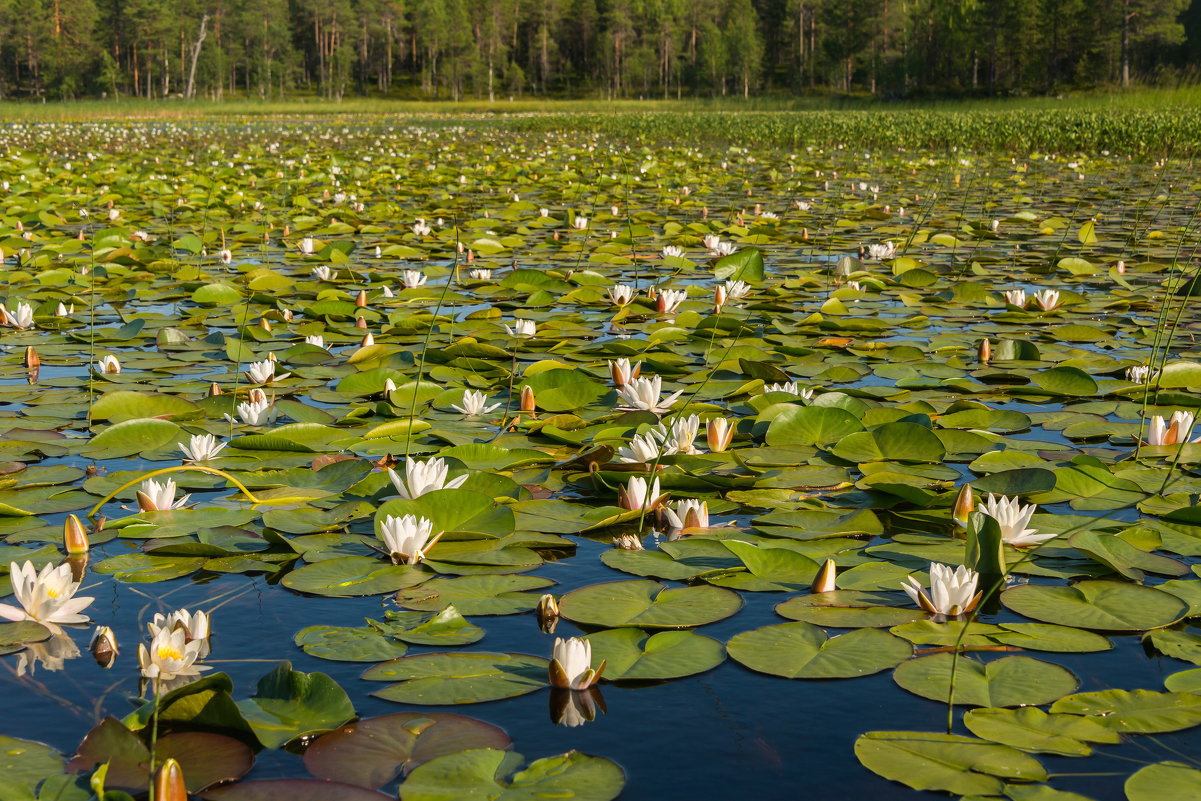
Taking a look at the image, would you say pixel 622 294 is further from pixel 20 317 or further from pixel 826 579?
pixel 826 579

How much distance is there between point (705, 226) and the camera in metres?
8.17

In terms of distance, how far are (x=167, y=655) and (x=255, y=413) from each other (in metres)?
1.63

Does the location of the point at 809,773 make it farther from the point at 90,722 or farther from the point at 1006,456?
the point at 1006,456

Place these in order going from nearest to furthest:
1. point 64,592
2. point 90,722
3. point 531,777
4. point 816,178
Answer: point 531,777, point 90,722, point 64,592, point 816,178

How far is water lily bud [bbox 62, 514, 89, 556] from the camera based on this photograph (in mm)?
2391

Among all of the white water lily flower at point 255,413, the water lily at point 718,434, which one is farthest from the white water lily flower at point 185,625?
the water lily at point 718,434

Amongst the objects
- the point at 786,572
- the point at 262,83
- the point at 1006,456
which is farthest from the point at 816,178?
the point at 262,83

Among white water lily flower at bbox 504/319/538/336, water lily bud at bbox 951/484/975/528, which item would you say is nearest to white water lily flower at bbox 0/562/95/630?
water lily bud at bbox 951/484/975/528

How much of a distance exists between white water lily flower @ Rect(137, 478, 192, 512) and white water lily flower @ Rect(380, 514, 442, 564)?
0.63 meters

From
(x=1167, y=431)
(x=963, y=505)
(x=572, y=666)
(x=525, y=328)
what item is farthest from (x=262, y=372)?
(x=1167, y=431)

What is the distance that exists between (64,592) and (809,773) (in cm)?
149

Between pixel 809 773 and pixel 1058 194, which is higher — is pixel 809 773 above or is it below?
below

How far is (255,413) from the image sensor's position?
338 cm

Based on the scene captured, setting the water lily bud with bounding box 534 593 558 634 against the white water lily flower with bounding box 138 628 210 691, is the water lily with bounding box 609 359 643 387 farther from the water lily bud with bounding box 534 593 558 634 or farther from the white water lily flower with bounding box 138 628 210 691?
the white water lily flower with bounding box 138 628 210 691
